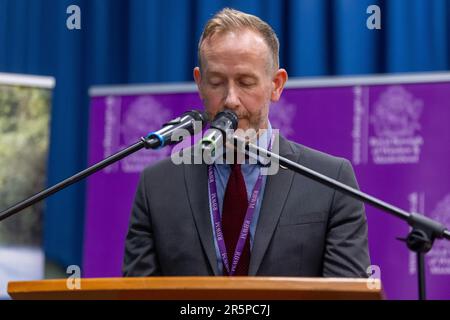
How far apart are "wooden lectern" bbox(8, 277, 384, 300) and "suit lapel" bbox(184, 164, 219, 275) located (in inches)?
26.6

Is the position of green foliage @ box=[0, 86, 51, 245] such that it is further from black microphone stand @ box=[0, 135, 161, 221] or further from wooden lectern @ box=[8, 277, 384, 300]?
wooden lectern @ box=[8, 277, 384, 300]

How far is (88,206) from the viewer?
3.55 metres

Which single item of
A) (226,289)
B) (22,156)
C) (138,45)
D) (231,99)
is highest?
(138,45)

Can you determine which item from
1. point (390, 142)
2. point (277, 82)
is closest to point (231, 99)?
point (277, 82)

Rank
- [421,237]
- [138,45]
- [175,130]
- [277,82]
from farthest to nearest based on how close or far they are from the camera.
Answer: [138,45], [277,82], [175,130], [421,237]

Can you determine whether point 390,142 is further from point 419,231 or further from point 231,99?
point 419,231

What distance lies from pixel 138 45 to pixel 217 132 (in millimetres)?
2710

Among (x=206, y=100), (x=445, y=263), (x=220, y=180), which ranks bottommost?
(x=445, y=263)

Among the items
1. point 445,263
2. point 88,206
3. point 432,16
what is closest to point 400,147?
point 445,263

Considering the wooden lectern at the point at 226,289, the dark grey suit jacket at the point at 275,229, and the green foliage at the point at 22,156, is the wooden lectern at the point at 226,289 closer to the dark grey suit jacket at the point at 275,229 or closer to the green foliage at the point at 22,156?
the dark grey suit jacket at the point at 275,229

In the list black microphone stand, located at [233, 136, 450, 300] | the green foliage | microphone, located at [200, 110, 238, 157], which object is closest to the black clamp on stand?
black microphone stand, located at [233, 136, 450, 300]

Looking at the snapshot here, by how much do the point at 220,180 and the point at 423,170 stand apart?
4.06 feet

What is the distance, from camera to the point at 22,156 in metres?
3.75
